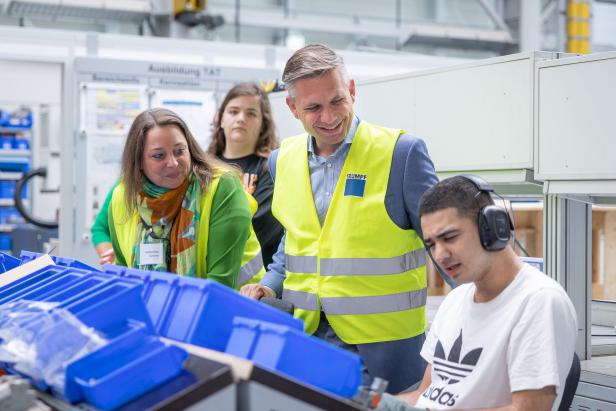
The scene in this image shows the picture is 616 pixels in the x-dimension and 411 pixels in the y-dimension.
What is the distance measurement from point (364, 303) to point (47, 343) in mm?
857

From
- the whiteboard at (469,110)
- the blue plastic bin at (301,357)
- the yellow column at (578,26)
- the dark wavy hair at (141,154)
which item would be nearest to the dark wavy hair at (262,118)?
the whiteboard at (469,110)

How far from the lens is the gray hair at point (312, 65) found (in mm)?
1837

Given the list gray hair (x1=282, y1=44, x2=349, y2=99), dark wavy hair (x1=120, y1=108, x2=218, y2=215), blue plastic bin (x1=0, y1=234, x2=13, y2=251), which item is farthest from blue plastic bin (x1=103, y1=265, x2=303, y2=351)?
blue plastic bin (x1=0, y1=234, x2=13, y2=251)

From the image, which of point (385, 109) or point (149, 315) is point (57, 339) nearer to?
point (149, 315)

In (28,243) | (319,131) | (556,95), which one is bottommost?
(28,243)

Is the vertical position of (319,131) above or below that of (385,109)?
below

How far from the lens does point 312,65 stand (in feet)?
6.03

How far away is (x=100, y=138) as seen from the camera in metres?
4.61

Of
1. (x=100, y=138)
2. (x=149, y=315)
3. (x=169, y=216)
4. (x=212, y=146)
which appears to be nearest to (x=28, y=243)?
(x=100, y=138)

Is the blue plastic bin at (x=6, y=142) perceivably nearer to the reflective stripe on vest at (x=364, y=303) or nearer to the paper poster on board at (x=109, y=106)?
the paper poster on board at (x=109, y=106)

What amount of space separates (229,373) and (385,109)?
2.27 meters

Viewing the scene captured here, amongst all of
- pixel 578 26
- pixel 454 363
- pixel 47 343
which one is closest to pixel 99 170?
pixel 454 363

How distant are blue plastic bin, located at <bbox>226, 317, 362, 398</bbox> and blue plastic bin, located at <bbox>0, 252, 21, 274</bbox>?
3.51 feet

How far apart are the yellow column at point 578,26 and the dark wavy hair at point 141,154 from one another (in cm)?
1023
